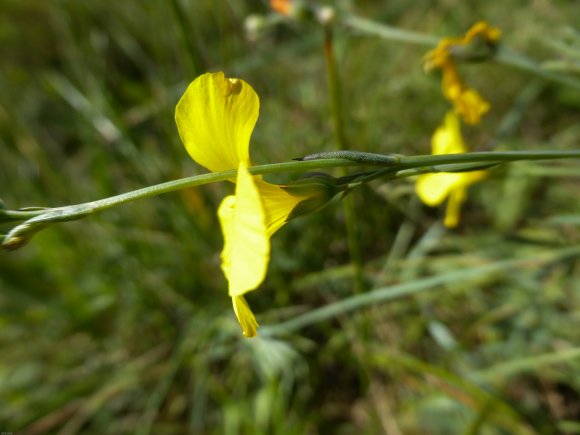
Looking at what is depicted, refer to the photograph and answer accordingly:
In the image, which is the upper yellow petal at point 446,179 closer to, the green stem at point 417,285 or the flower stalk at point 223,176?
the green stem at point 417,285

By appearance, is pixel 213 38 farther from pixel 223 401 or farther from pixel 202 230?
pixel 223 401

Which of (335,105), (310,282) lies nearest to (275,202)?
(335,105)

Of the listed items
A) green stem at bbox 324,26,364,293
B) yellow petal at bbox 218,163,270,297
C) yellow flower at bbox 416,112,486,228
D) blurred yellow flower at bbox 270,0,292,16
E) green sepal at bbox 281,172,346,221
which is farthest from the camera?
blurred yellow flower at bbox 270,0,292,16

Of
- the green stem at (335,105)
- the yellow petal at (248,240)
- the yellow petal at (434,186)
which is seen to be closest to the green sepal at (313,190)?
the yellow petal at (248,240)

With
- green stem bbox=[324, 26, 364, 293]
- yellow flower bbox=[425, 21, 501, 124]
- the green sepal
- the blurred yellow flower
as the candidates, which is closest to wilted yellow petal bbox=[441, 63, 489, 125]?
yellow flower bbox=[425, 21, 501, 124]

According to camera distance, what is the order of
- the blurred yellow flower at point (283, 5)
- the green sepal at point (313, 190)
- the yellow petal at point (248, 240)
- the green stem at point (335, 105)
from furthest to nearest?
1. the blurred yellow flower at point (283, 5)
2. the green stem at point (335, 105)
3. the green sepal at point (313, 190)
4. the yellow petal at point (248, 240)

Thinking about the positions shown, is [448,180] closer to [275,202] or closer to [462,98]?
[462,98]

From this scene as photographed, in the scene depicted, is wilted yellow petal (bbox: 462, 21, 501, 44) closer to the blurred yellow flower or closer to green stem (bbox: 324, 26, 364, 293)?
green stem (bbox: 324, 26, 364, 293)
